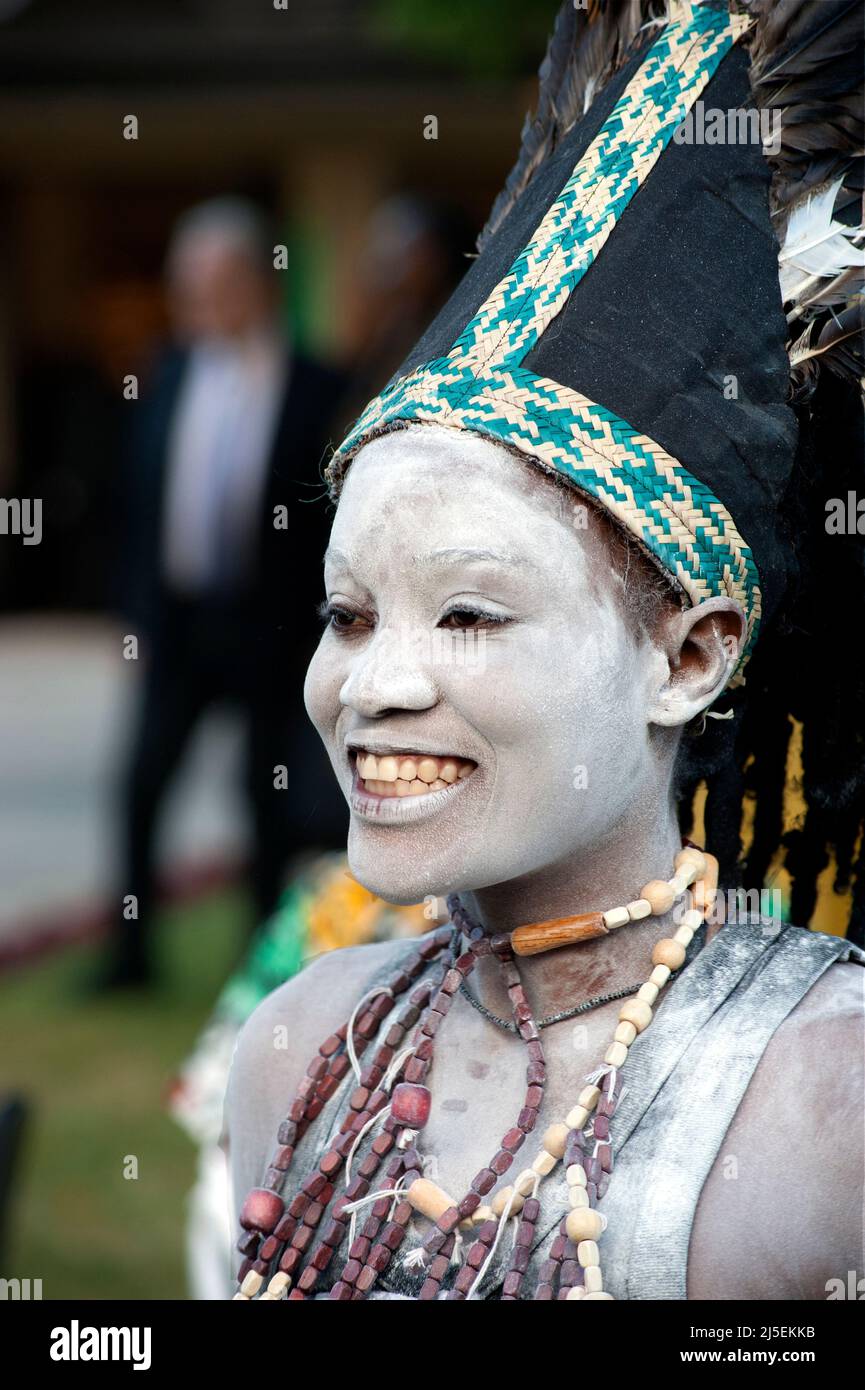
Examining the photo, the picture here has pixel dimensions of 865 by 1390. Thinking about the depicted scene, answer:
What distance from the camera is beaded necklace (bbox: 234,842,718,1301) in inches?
79.4

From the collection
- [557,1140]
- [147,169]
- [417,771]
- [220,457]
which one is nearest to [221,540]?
[220,457]

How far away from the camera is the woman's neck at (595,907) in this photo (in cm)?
216

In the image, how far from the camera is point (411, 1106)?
218 cm

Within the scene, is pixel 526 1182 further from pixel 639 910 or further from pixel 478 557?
pixel 478 557

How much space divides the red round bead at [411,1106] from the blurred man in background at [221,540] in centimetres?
387

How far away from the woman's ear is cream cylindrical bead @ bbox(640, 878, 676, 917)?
0.63 ft

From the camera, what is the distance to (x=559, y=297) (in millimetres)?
2070

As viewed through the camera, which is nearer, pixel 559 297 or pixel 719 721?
pixel 559 297

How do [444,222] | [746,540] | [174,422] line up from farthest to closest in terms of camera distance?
[174,422], [444,222], [746,540]

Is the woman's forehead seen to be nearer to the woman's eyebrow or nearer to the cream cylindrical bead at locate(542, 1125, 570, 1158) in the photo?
the woman's eyebrow

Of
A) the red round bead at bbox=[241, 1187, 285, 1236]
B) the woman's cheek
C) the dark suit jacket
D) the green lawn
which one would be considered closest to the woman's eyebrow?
the woman's cheek
